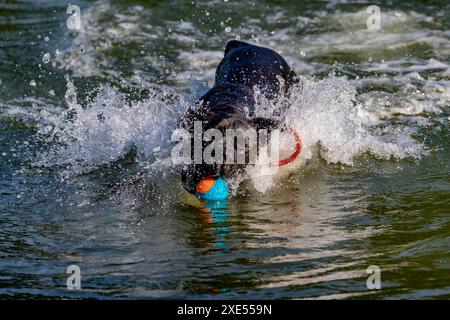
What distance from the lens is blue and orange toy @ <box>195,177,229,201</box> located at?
597 cm

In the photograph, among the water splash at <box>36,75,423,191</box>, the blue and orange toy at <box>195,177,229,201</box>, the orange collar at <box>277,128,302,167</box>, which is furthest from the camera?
the water splash at <box>36,75,423,191</box>

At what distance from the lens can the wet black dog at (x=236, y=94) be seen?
240 inches

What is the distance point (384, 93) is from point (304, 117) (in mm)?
2104

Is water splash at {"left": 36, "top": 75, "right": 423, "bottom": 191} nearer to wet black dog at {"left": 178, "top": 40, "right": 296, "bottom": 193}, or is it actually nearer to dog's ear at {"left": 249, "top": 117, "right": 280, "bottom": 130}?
wet black dog at {"left": 178, "top": 40, "right": 296, "bottom": 193}

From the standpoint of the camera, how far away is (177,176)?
6559 mm

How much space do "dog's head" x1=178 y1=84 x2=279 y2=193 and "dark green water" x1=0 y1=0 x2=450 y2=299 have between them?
1.15 feet

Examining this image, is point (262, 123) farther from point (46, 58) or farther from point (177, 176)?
point (46, 58)

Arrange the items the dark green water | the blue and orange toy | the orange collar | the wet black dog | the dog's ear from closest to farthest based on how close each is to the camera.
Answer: the dark green water → the blue and orange toy → the wet black dog → the dog's ear → the orange collar

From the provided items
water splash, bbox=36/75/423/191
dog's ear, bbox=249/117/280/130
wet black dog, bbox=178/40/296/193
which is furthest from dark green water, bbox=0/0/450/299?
dog's ear, bbox=249/117/280/130

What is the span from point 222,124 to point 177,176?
0.69m

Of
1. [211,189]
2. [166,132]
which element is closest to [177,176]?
[211,189]

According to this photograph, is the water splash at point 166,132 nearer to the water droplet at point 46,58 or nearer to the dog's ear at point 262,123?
the dog's ear at point 262,123

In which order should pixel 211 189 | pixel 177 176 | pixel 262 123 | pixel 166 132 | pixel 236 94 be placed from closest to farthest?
pixel 211 189
pixel 262 123
pixel 177 176
pixel 236 94
pixel 166 132

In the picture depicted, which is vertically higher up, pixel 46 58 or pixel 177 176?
pixel 46 58
